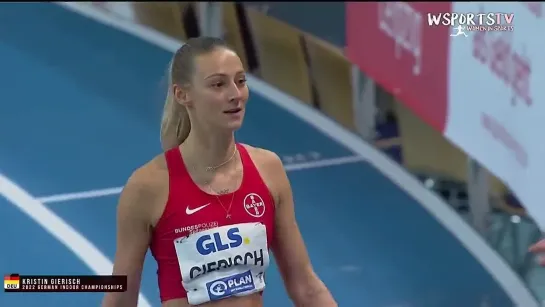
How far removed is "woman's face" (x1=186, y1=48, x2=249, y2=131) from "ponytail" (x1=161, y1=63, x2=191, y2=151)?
4.2 inches

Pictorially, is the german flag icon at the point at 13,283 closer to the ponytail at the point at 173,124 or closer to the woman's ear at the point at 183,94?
the ponytail at the point at 173,124

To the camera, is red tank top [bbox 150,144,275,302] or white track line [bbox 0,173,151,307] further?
white track line [bbox 0,173,151,307]

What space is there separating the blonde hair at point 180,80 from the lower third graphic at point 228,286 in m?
0.35

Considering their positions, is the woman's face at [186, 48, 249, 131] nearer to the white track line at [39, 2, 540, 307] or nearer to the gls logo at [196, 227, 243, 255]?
the gls logo at [196, 227, 243, 255]

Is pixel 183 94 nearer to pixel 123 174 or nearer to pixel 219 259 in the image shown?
pixel 219 259

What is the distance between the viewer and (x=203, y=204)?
2150 mm

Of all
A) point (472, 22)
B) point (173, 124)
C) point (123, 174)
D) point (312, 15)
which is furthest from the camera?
point (312, 15)

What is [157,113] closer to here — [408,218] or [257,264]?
[408,218]

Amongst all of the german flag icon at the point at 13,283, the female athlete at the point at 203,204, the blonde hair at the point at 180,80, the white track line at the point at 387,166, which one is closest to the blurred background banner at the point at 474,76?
the white track line at the point at 387,166

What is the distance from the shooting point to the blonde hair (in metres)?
2.16

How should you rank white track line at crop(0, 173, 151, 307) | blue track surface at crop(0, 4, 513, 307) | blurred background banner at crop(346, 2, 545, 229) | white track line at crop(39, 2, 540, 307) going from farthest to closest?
1. white track line at crop(39, 2, 540, 307)
2. blue track surface at crop(0, 4, 513, 307)
3. white track line at crop(0, 173, 151, 307)
4. blurred background banner at crop(346, 2, 545, 229)

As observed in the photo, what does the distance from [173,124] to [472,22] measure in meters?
1.30

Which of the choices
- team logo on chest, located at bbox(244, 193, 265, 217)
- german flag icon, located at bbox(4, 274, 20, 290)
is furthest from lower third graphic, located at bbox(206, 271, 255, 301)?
german flag icon, located at bbox(4, 274, 20, 290)

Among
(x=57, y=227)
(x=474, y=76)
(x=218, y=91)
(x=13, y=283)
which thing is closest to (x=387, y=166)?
(x=474, y=76)
